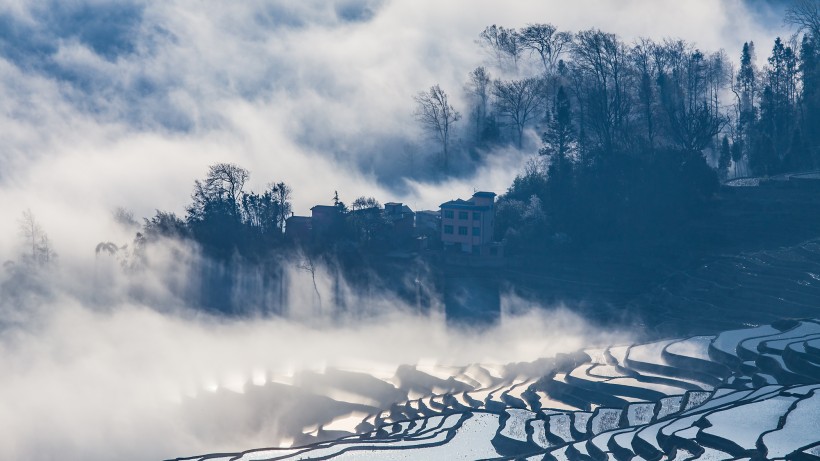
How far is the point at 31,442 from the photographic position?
54250mm

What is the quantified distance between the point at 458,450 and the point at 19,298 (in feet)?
128

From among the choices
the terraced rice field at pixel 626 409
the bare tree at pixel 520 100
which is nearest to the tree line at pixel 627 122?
the bare tree at pixel 520 100

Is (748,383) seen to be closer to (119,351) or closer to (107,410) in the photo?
(107,410)

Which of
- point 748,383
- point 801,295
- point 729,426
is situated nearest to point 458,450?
point 729,426

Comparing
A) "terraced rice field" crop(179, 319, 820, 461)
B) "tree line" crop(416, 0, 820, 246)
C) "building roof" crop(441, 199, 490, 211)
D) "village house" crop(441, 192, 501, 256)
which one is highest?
"tree line" crop(416, 0, 820, 246)

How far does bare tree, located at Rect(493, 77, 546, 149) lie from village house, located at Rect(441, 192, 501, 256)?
10332mm

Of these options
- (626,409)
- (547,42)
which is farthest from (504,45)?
(626,409)

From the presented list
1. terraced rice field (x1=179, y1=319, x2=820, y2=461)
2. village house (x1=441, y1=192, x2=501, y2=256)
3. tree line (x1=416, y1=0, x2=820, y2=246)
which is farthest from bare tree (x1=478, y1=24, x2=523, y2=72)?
terraced rice field (x1=179, y1=319, x2=820, y2=461)

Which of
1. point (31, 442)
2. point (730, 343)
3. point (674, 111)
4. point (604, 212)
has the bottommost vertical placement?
point (31, 442)

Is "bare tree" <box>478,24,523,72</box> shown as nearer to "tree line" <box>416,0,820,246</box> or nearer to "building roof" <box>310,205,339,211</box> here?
"tree line" <box>416,0,820,246</box>

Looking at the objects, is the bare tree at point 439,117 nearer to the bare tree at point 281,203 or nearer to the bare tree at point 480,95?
the bare tree at point 480,95

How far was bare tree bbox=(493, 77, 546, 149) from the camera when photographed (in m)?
78.2

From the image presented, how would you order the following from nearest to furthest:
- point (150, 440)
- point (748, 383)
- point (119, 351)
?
point (748, 383) → point (150, 440) → point (119, 351)

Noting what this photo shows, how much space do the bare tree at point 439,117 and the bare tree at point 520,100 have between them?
3606 millimetres
